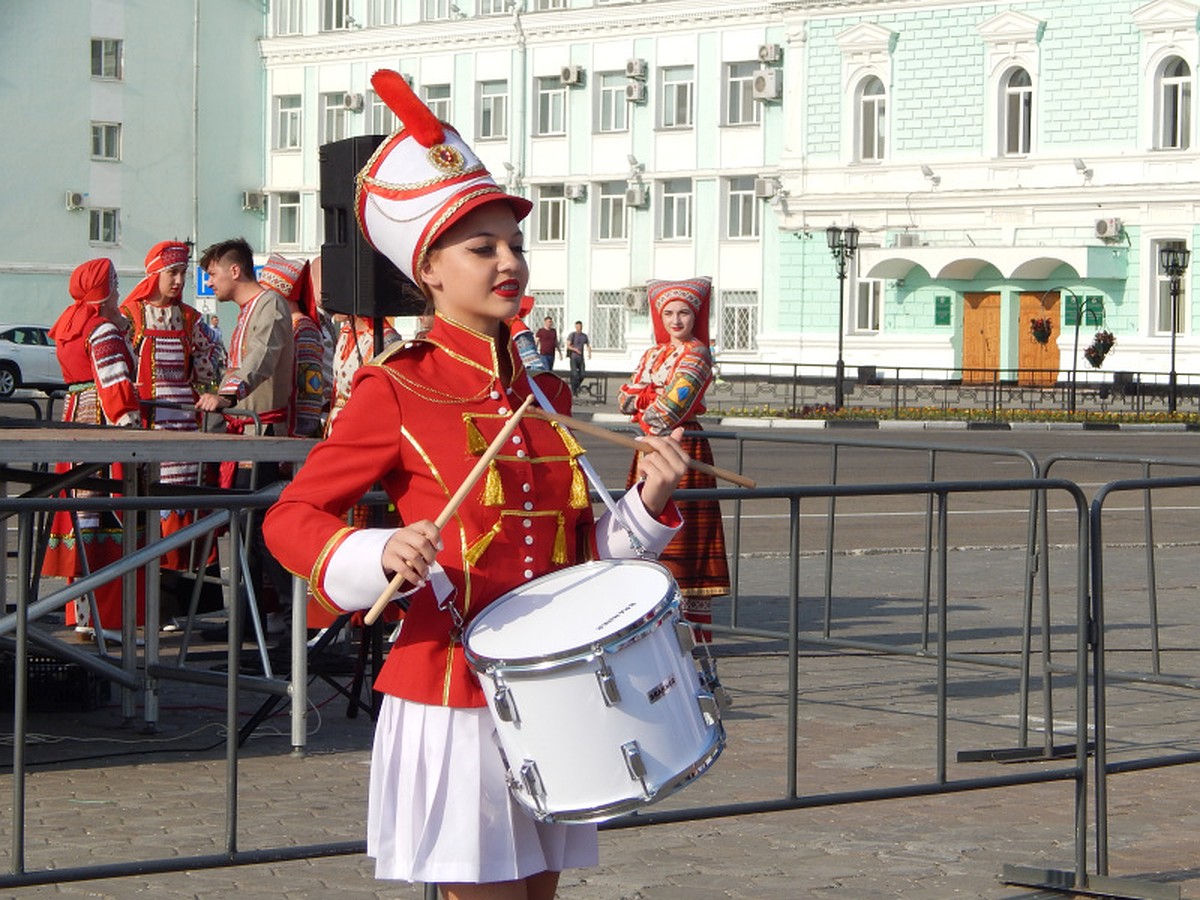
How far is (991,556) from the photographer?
16.8m

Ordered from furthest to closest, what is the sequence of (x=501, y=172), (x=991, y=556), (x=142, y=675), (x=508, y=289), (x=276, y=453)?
(x=501, y=172)
(x=991, y=556)
(x=142, y=675)
(x=276, y=453)
(x=508, y=289)

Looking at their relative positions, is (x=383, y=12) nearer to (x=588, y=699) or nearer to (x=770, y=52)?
(x=770, y=52)

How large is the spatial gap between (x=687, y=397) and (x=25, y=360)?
3868 centimetres

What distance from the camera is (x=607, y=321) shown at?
61.1 m

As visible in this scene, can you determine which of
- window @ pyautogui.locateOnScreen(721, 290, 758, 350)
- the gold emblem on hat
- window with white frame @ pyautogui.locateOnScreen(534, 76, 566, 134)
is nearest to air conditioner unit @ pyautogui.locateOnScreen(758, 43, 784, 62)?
window @ pyautogui.locateOnScreen(721, 290, 758, 350)

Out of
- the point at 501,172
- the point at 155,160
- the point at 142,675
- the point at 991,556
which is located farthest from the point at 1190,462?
the point at 155,160

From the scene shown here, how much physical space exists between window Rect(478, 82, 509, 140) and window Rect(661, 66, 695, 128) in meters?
5.66

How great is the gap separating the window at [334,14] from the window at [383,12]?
93 cm

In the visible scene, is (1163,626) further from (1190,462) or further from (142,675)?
(142,675)

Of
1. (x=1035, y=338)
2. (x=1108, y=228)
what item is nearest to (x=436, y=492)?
(x=1108, y=228)

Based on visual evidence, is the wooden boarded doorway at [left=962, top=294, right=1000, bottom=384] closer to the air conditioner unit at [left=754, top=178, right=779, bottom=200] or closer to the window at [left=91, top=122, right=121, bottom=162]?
the air conditioner unit at [left=754, top=178, right=779, bottom=200]

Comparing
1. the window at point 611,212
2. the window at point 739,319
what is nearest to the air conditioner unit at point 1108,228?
the window at point 739,319

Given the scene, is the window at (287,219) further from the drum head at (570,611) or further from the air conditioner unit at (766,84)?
the drum head at (570,611)

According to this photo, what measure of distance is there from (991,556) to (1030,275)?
37140mm
